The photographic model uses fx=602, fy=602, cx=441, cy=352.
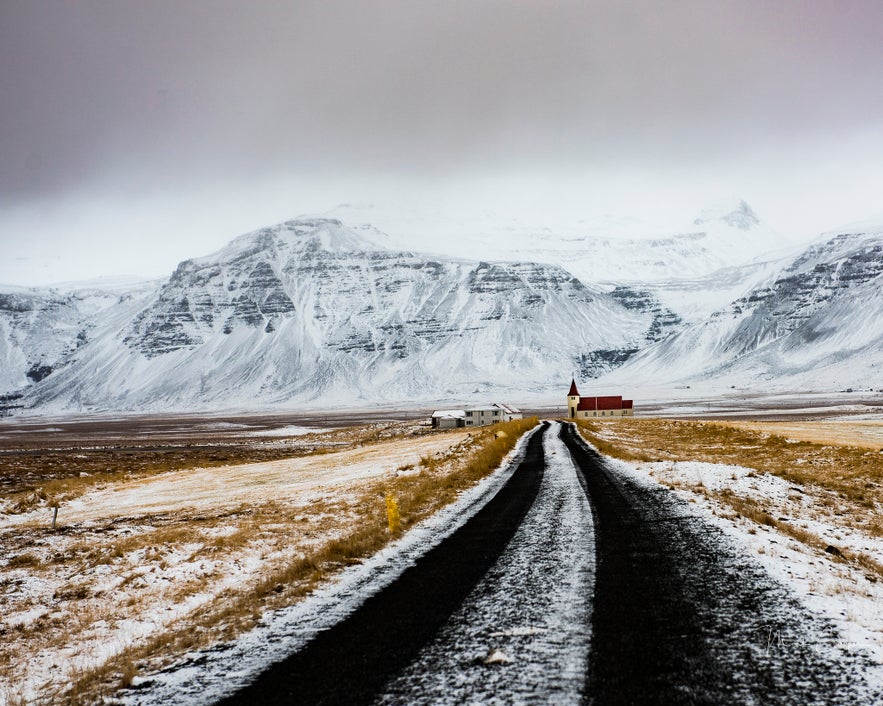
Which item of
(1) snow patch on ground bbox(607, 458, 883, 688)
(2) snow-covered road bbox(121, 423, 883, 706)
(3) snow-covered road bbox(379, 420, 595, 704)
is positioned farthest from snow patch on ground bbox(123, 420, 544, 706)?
(1) snow patch on ground bbox(607, 458, 883, 688)

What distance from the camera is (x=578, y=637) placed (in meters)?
6.94

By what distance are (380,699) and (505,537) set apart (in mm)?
7429

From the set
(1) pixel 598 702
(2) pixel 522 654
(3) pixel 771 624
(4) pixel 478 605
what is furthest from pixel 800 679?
(4) pixel 478 605

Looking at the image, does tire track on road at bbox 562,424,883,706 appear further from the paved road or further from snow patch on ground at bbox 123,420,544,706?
snow patch on ground at bbox 123,420,544,706

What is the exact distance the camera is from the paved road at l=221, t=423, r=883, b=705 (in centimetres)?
574

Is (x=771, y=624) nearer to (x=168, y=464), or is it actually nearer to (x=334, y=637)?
(x=334, y=637)

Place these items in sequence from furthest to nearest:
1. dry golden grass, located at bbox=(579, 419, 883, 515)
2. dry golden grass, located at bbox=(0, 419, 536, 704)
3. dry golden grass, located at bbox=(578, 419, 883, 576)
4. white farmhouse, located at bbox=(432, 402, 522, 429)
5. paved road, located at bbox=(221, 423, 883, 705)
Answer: white farmhouse, located at bbox=(432, 402, 522, 429) < dry golden grass, located at bbox=(579, 419, 883, 515) < dry golden grass, located at bbox=(578, 419, 883, 576) < dry golden grass, located at bbox=(0, 419, 536, 704) < paved road, located at bbox=(221, 423, 883, 705)

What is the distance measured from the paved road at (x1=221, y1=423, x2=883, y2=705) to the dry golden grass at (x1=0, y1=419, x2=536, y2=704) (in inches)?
72.7

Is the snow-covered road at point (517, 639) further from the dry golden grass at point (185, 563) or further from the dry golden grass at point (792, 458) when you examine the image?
the dry golden grass at point (792, 458)

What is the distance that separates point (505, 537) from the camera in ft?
42.2

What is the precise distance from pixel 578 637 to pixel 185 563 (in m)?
9.95

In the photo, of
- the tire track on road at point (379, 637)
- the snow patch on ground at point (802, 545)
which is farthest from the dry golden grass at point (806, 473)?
the tire track on road at point (379, 637)

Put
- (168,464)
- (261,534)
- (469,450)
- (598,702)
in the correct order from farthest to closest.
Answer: (168,464) → (469,450) → (261,534) → (598,702)

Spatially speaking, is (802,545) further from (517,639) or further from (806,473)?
(806,473)
